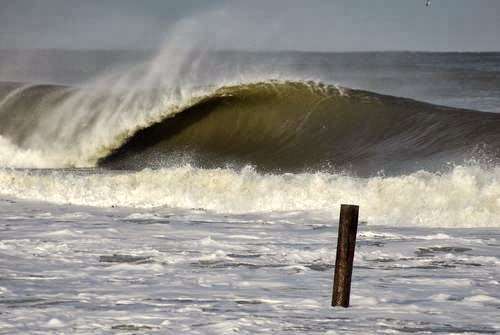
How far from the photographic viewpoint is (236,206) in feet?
53.0

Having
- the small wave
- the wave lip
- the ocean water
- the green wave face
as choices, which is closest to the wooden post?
the ocean water

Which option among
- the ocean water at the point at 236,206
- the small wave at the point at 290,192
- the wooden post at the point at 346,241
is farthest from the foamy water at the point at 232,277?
the small wave at the point at 290,192

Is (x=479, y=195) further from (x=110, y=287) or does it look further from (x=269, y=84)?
(x=269, y=84)

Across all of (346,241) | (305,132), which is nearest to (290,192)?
(305,132)

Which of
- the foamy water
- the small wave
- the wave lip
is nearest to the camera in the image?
the foamy water

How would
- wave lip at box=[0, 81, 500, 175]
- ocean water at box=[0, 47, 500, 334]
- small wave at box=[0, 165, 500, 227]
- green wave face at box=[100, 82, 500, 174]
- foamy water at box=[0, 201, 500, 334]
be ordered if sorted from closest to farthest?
foamy water at box=[0, 201, 500, 334] < ocean water at box=[0, 47, 500, 334] < small wave at box=[0, 165, 500, 227] < green wave face at box=[100, 82, 500, 174] < wave lip at box=[0, 81, 500, 175]

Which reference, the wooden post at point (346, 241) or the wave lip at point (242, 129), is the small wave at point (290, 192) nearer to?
the wave lip at point (242, 129)

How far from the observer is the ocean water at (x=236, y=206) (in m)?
8.23

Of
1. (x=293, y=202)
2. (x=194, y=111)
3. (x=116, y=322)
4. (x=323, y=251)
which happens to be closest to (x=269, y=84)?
(x=194, y=111)

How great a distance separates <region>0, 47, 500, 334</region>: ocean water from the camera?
823 cm

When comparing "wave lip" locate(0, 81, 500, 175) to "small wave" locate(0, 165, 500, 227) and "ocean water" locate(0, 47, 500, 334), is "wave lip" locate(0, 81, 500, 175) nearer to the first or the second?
"ocean water" locate(0, 47, 500, 334)

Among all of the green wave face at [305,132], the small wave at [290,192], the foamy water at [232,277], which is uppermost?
the green wave face at [305,132]

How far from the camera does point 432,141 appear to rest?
20312 millimetres

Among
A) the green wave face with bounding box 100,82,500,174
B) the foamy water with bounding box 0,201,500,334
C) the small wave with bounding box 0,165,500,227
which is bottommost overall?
the foamy water with bounding box 0,201,500,334
